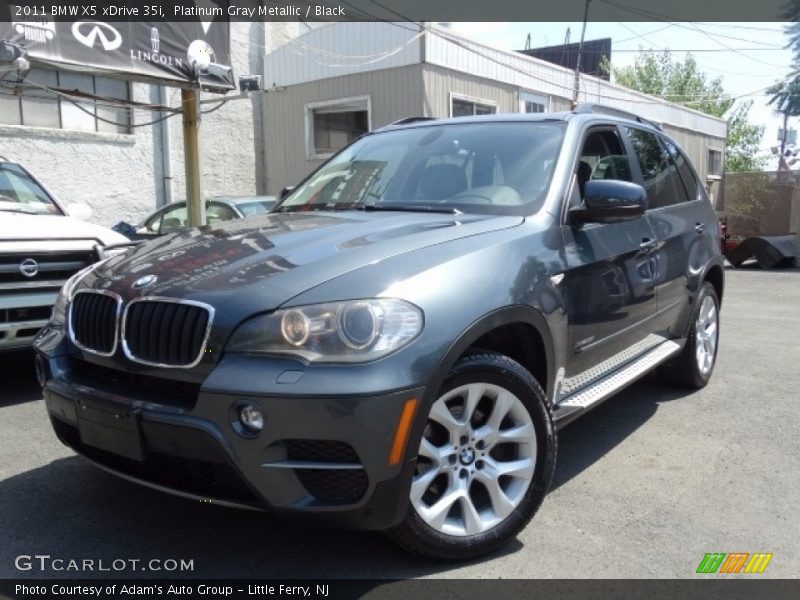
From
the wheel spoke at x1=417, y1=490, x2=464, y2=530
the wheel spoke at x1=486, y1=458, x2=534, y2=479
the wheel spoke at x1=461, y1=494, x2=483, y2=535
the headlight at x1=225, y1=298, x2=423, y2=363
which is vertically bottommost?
the wheel spoke at x1=461, y1=494, x2=483, y2=535

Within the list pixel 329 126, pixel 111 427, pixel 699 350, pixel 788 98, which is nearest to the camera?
pixel 111 427

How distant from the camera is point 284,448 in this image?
2.38m

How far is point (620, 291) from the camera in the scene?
3.76 metres

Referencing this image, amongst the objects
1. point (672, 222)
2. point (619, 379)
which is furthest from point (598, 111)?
point (619, 379)

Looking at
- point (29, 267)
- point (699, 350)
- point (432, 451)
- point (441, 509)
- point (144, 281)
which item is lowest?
point (699, 350)

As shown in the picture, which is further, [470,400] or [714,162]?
[714,162]

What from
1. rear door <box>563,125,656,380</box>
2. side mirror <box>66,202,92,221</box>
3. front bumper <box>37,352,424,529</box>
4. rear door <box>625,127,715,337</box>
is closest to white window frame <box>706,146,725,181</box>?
rear door <box>625,127,715,337</box>

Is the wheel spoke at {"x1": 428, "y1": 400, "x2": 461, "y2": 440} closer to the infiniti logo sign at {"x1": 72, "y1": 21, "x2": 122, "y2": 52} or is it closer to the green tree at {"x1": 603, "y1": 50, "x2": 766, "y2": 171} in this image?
the infiniti logo sign at {"x1": 72, "y1": 21, "x2": 122, "y2": 52}

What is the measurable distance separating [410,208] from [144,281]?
1.37m

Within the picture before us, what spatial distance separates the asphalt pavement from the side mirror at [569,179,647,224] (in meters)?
1.30

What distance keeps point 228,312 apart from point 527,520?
145cm

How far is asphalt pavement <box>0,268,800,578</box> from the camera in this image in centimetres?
280

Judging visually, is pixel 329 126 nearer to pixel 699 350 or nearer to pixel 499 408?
pixel 699 350

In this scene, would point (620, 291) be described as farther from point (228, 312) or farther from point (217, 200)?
point (217, 200)
